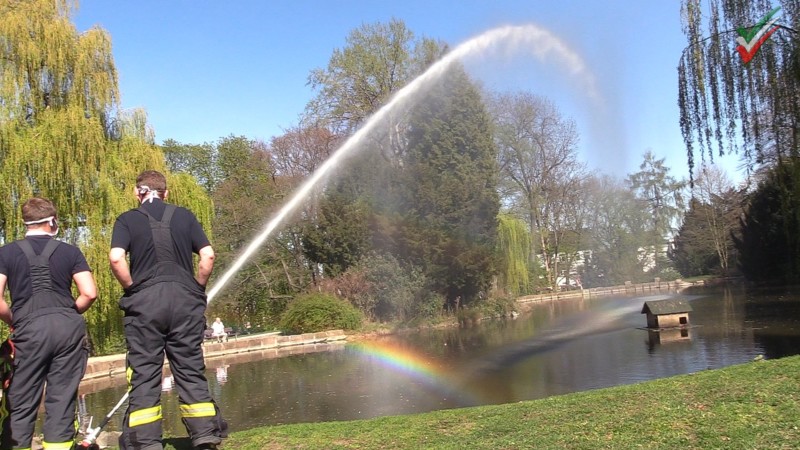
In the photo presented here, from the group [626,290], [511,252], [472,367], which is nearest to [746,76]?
[472,367]

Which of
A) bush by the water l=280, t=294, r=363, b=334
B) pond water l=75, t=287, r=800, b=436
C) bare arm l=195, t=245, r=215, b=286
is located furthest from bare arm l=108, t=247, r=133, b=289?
bush by the water l=280, t=294, r=363, b=334

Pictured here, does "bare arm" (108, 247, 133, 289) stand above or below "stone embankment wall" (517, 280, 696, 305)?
above

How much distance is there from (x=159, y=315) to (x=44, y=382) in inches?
43.3


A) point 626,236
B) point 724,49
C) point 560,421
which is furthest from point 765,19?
point 626,236

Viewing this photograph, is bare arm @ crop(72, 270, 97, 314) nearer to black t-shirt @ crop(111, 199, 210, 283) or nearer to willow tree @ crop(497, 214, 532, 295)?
black t-shirt @ crop(111, 199, 210, 283)

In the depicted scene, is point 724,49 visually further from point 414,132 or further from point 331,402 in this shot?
point 414,132

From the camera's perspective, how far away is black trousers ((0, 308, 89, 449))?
14.5ft

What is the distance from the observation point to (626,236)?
6025 cm

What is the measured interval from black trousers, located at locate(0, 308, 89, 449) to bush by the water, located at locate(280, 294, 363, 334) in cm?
2453

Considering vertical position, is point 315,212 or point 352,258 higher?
point 315,212

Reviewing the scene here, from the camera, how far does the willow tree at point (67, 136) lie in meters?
16.7

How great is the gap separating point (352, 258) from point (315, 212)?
3.85m

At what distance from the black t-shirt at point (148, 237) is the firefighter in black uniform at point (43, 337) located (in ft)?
2.01

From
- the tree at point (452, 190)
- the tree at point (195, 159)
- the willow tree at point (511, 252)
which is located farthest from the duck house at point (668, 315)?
the tree at point (195, 159)
